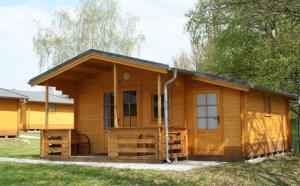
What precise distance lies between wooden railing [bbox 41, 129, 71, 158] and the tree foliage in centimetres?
569

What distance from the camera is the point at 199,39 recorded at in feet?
57.6

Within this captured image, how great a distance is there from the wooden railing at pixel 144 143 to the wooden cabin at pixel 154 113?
1.1 inches

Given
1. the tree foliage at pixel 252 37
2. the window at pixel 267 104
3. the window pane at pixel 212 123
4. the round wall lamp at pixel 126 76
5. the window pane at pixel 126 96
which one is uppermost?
the tree foliage at pixel 252 37

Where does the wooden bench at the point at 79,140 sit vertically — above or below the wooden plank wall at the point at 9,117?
below

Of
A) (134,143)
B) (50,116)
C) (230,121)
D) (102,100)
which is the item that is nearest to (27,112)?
(50,116)

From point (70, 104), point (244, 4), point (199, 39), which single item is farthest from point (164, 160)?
point (70, 104)

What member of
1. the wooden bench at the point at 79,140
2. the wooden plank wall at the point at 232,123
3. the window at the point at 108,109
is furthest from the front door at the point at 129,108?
the wooden plank wall at the point at 232,123

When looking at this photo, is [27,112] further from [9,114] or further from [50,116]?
[9,114]

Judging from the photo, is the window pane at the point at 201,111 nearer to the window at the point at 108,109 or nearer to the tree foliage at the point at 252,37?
the tree foliage at the point at 252,37

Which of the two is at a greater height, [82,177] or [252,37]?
[252,37]

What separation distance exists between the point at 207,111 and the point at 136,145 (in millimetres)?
2424

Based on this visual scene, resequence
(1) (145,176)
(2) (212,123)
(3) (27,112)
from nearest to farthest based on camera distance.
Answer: (1) (145,176)
(2) (212,123)
(3) (27,112)

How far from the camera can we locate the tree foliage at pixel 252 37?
1130 centimetres

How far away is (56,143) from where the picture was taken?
1526 centimetres
